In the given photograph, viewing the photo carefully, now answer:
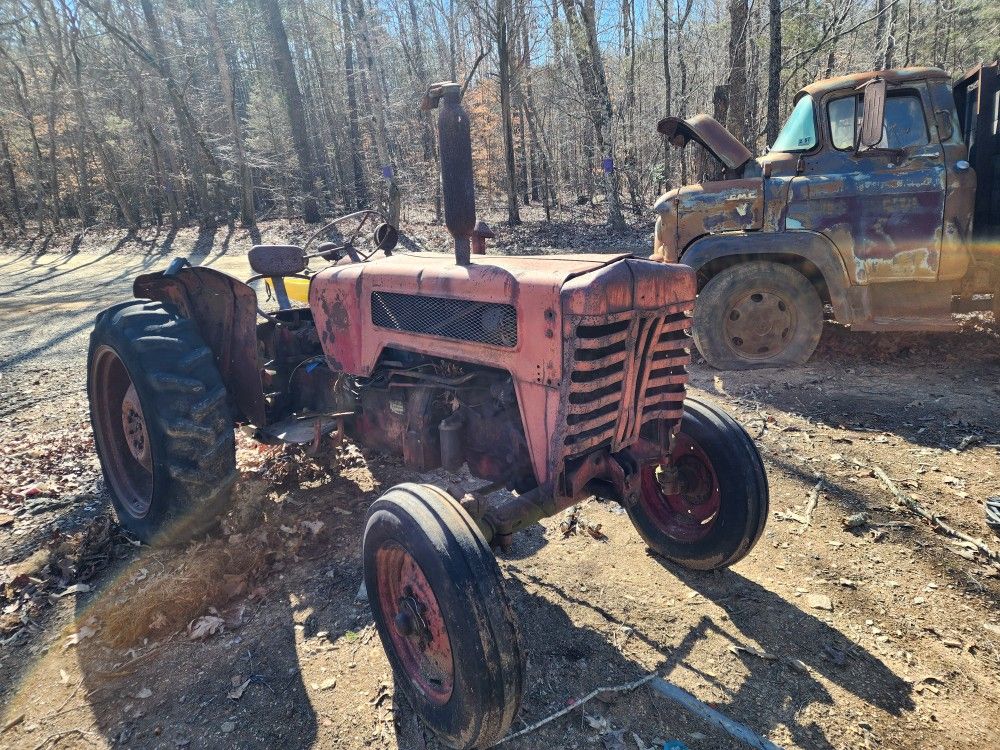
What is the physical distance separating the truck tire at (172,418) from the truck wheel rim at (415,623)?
1249mm

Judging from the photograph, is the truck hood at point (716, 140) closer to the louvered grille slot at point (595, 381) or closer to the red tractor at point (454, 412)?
the red tractor at point (454, 412)

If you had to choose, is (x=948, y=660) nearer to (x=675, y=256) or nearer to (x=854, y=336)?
(x=675, y=256)

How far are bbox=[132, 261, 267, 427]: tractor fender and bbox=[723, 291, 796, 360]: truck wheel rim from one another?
4.29 metres

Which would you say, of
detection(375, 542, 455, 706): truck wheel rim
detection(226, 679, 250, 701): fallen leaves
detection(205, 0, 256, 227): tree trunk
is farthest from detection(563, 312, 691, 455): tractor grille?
detection(205, 0, 256, 227): tree trunk

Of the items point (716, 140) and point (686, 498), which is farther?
point (716, 140)

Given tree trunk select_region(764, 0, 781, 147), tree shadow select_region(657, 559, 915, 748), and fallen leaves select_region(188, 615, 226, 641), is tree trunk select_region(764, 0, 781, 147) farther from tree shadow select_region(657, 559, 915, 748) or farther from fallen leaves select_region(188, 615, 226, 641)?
fallen leaves select_region(188, 615, 226, 641)

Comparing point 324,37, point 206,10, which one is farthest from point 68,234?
point 324,37

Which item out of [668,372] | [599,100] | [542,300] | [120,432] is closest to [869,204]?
[668,372]

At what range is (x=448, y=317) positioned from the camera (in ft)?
9.05

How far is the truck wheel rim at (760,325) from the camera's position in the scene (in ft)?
19.1

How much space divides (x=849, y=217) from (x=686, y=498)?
11.9 ft

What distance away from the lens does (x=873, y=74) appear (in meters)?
5.37

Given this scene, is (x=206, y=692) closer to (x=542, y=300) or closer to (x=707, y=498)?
(x=542, y=300)

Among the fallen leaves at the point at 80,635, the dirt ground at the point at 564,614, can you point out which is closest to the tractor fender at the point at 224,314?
the dirt ground at the point at 564,614
